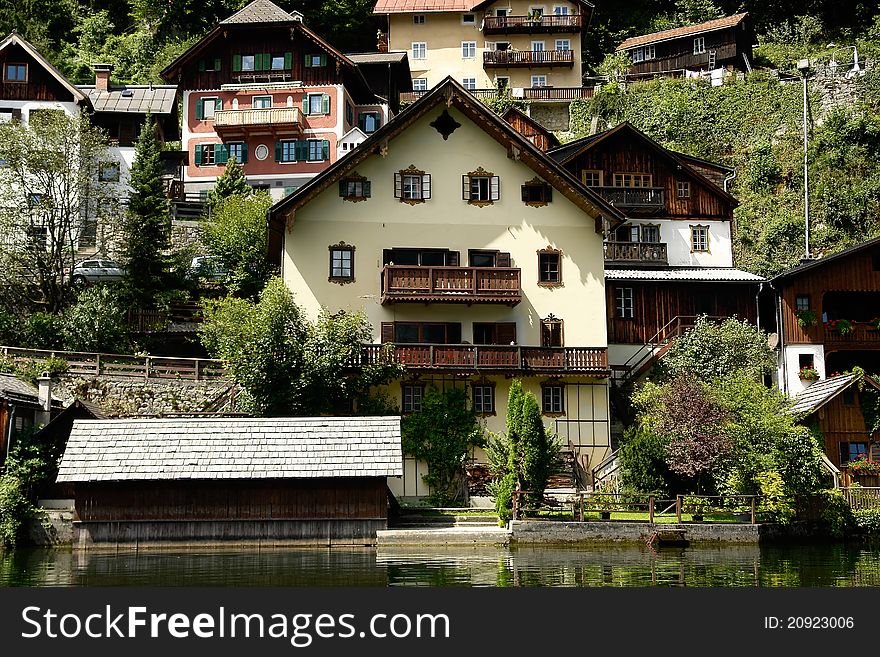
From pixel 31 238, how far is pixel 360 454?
24.3 m

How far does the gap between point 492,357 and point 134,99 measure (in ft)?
135

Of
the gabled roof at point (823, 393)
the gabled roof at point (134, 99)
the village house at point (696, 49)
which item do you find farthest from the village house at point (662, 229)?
the village house at point (696, 49)

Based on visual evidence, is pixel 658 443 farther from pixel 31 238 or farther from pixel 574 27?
pixel 574 27

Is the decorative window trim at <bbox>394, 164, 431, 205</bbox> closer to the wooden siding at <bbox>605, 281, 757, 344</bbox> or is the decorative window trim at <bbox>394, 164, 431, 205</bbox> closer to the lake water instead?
the wooden siding at <bbox>605, 281, 757, 344</bbox>

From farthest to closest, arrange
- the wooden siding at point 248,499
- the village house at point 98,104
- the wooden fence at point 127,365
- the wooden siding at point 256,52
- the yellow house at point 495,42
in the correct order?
the yellow house at point 495,42 < the wooden siding at point 256,52 < the village house at point 98,104 < the wooden fence at point 127,365 < the wooden siding at point 248,499

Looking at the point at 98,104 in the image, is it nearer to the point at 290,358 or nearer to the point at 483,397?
the point at 290,358

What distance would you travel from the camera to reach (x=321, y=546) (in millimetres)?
32250

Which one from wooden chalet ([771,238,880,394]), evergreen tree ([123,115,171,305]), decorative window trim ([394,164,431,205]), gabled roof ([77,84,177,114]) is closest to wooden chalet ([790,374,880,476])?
wooden chalet ([771,238,880,394])

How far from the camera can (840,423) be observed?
40.2 metres

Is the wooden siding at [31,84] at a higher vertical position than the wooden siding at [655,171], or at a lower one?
higher

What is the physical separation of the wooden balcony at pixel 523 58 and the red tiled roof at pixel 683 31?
6565 millimetres

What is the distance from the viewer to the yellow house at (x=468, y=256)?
136 ft

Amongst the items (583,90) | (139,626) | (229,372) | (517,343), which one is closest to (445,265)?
(517,343)

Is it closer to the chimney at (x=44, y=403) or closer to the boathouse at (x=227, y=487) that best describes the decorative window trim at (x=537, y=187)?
the boathouse at (x=227, y=487)
